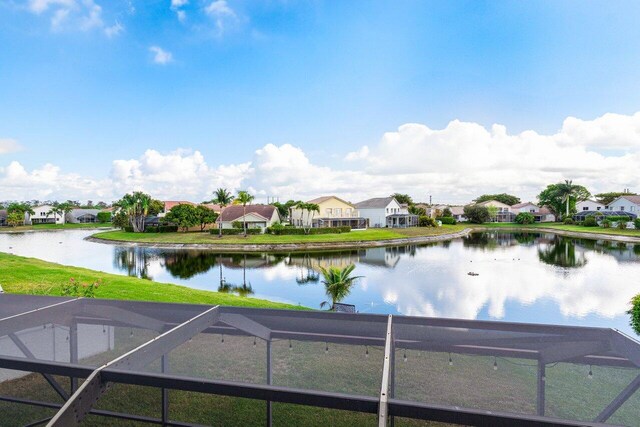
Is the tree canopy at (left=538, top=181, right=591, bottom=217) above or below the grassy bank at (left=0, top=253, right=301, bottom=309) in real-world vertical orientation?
above

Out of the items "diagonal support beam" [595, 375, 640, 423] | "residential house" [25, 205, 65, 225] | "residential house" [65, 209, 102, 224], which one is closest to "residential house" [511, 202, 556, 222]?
"diagonal support beam" [595, 375, 640, 423]

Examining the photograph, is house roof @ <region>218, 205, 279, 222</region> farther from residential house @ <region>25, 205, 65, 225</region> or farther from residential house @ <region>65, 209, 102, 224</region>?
residential house @ <region>25, 205, 65, 225</region>

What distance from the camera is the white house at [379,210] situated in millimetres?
82688

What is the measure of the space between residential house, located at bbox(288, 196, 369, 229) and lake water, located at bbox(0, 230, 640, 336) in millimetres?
25292

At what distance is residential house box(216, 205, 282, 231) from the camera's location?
226ft

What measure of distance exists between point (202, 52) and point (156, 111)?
11569mm

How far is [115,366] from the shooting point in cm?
342

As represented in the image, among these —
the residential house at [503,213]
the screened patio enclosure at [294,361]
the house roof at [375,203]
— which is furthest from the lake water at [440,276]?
the residential house at [503,213]

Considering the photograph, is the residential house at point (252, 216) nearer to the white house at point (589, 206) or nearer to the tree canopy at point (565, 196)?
the tree canopy at point (565, 196)

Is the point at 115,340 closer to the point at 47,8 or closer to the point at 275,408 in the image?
the point at 275,408

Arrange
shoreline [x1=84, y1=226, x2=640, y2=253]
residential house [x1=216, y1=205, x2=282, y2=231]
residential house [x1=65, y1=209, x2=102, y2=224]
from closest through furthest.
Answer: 1. shoreline [x1=84, y1=226, x2=640, y2=253]
2. residential house [x1=216, y1=205, x2=282, y2=231]
3. residential house [x1=65, y1=209, x2=102, y2=224]

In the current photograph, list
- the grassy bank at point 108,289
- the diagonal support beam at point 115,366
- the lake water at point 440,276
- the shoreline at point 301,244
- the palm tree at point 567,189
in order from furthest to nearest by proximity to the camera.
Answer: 1. the palm tree at point 567,189
2. the shoreline at point 301,244
3. the lake water at point 440,276
4. the grassy bank at point 108,289
5. the diagonal support beam at point 115,366

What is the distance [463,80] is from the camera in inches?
1395

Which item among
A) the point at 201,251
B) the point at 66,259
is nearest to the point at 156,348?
the point at 66,259
